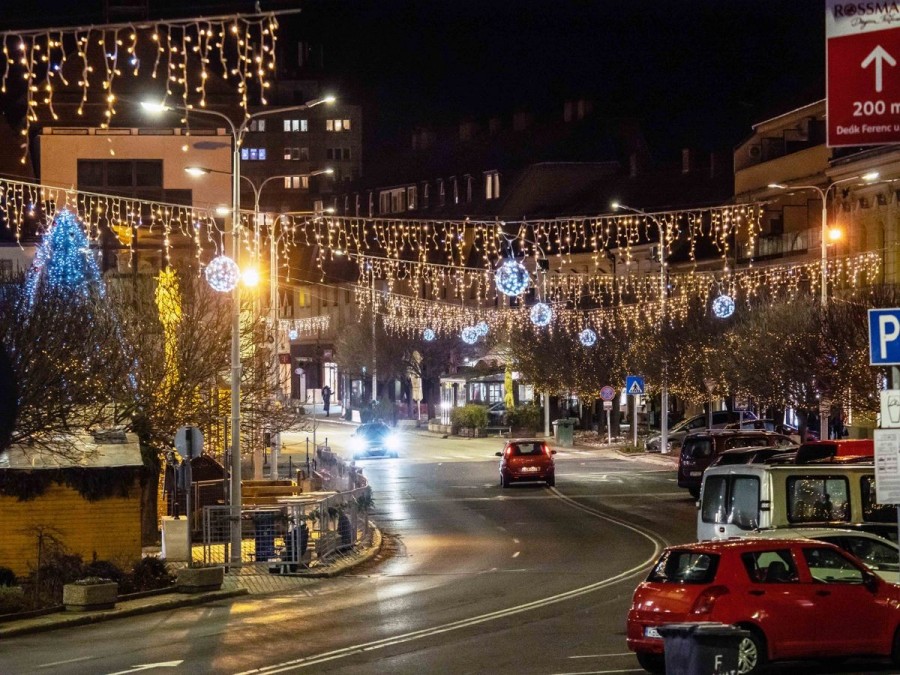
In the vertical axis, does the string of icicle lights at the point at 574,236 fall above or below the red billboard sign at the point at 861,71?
above

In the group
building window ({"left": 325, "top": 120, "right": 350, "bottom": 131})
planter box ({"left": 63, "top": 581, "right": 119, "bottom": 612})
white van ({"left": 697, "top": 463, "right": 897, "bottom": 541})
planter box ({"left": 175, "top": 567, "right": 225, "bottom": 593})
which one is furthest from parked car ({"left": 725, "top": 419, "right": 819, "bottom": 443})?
building window ({"left": 325, "top": 120, "right": 350, "bottom": 131})

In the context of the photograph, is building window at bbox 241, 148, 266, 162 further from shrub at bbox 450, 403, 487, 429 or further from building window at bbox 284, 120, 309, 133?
shrub at bbox 450, 403, 487, 429

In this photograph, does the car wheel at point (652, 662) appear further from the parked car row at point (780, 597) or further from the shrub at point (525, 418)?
the shrub at point (525, 418)

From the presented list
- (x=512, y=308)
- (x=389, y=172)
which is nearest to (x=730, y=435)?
(x=512, y=308)

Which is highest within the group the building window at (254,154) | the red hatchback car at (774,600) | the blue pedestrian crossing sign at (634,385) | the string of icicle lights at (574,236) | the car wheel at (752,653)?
the building window at (254,154)

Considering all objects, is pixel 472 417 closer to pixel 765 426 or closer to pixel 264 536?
pixel 765 426

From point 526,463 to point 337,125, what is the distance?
333 ft

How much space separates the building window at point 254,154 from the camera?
14138cm

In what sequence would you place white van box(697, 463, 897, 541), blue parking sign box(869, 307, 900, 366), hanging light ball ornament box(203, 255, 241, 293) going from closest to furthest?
blue parking sign box(869, 307, 900, 366)
white van box(697, 463, 897, 541)
hanging light ball ornament box(203, 255, 241, 293)

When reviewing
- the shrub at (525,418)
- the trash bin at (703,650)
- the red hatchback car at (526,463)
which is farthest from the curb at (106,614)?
the shrub at (525,418)

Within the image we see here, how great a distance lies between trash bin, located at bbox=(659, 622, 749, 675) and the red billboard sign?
410 cm

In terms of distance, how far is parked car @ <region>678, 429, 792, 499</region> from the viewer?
4252cm

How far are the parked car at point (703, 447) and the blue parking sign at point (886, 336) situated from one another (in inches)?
1114

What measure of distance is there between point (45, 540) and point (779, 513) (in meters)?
13.1
